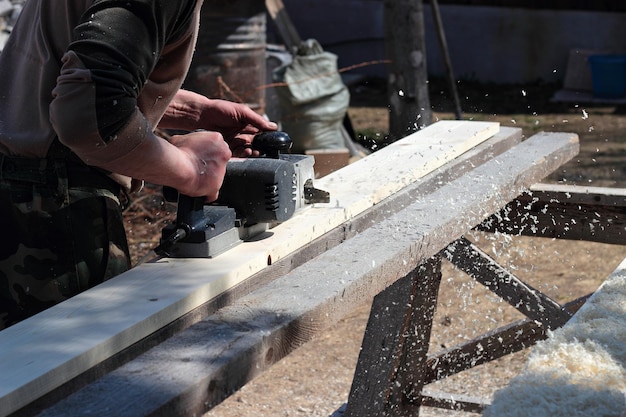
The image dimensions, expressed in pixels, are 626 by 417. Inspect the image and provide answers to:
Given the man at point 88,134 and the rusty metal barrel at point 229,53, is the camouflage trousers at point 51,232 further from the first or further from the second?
the rusty metal barrel at point 229,53

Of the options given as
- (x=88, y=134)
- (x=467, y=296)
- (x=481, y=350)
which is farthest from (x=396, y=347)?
(x=467, y=296)

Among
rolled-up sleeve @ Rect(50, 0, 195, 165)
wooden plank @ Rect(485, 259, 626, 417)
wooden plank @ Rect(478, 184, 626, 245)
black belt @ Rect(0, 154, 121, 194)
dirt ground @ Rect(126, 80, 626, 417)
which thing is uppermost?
rolled-up sleeve @ Rect(50, 0, 195, 165)

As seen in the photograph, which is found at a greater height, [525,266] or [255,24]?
[255,24]

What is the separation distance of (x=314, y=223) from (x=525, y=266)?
3601mm

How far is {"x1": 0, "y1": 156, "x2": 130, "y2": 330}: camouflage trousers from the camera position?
2.67 m

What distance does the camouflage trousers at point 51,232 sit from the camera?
2668mm

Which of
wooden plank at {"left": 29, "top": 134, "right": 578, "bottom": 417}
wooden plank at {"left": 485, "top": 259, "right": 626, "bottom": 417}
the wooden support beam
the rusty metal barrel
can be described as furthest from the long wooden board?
the rusty metal barrel

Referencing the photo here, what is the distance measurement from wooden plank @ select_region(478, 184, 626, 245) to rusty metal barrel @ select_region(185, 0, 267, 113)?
2.98m

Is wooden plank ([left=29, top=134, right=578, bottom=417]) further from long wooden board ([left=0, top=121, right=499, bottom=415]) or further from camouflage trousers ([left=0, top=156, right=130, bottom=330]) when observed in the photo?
camouflage trousers ([left=0, top=156, right=130, bottom=330])

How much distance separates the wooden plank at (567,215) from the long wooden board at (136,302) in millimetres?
901

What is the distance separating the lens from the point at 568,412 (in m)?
1.83

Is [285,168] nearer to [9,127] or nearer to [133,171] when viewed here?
[133,171]

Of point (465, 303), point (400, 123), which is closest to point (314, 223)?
point (465, 303)

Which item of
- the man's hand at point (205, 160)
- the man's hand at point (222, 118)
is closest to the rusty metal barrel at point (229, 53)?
the man's hand at point (222, 118)
